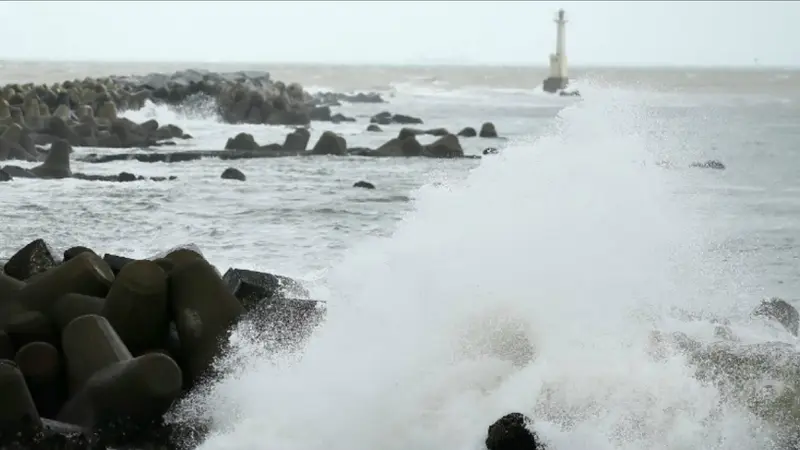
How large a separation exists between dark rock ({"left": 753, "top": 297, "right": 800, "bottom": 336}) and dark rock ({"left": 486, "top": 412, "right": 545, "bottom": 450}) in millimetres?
2311

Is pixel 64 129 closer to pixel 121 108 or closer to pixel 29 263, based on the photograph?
pixel 121 108

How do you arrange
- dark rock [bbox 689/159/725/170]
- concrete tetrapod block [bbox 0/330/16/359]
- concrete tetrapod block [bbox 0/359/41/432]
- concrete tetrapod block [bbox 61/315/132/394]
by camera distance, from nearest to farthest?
concrete tetrapod block [bbox 0/359/41/432], concrete tetrapod block [bbox 61/315/132/394], concrete tetrapod block [bbox 0/330/16/359], dark rock [bbox 689/159/725/170]

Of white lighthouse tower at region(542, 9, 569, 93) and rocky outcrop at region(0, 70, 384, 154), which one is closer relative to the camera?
rocky outcrop at region(0, 70, 384, 154)

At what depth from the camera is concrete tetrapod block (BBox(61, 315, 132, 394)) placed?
4750mm

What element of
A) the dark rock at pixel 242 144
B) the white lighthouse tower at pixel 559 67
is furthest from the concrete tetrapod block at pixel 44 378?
the white lighthouse tower at pixel 559 67

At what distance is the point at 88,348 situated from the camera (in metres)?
4.81

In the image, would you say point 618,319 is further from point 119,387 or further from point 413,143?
point 413,143

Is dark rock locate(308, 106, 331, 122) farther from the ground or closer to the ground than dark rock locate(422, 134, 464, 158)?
closer to the ground

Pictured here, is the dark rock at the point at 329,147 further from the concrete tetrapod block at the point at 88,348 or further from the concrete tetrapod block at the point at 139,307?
the concrete tetrapod block at the point at 88,348

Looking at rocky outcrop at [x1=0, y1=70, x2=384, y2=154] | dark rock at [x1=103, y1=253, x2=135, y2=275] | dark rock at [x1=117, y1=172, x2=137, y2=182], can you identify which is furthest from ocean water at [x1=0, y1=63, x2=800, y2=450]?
rocky outcrop at [x1=0, y1=70, x2=384, y2=154]

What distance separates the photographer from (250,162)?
1762 cm

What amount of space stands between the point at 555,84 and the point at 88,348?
5163cm

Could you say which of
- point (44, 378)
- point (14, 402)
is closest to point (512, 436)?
point (14, 402)

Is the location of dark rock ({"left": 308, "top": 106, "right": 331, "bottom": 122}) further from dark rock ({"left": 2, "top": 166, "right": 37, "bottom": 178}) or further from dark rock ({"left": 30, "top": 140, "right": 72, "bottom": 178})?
dark rock ({"left": 2, "top": 166, "right": 37, "bottom": 178})
